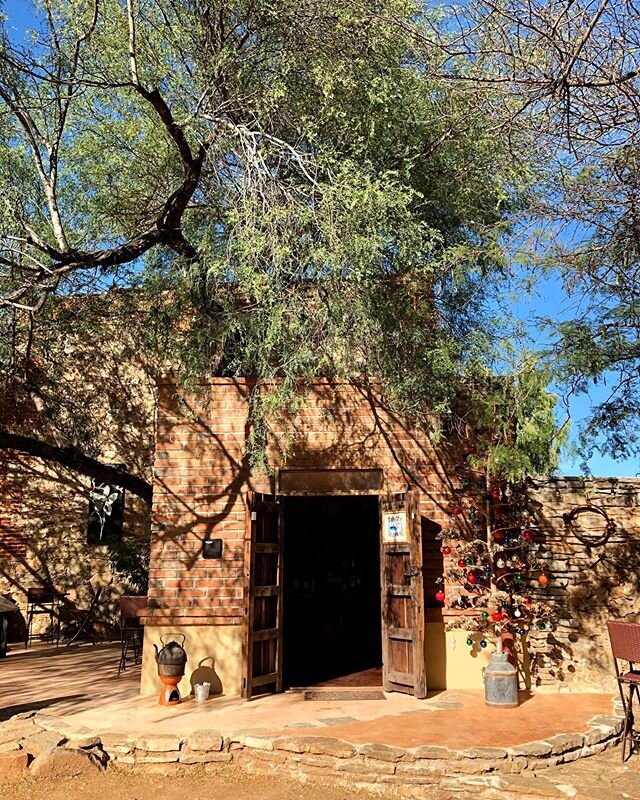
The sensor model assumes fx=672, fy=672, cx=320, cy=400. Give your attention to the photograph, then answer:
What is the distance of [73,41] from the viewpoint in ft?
23.3

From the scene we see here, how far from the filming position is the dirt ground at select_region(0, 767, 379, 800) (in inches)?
184

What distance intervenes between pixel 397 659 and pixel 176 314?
5056 millimetres

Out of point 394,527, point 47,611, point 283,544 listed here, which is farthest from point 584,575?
point 47,611

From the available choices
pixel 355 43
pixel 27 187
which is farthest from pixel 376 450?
pixel 27 187

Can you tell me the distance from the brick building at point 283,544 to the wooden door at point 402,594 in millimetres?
15

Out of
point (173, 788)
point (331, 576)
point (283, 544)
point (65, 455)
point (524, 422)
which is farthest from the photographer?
point (331, 576)

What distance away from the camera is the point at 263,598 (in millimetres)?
7121

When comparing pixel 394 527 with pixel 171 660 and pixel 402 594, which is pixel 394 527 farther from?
pixel 171 660

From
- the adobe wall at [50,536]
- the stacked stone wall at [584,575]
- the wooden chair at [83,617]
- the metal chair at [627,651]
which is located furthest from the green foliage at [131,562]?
the metal chair at [627,651]

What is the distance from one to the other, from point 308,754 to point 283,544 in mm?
2762

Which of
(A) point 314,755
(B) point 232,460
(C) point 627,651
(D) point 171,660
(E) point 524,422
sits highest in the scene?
(E) point 524,422

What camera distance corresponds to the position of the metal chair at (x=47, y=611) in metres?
11.6

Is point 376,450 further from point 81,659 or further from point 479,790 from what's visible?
point 81,659

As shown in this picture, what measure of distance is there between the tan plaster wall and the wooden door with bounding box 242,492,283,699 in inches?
12.8
